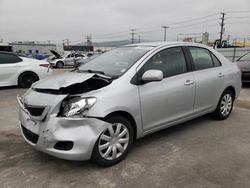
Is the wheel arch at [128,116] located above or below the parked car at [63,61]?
above

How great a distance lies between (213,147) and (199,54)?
1.65m

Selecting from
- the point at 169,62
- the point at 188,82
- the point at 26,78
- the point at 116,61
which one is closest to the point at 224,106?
the point at 188,82

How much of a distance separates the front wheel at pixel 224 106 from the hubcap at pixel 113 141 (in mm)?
2373

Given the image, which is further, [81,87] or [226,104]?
[226,104]

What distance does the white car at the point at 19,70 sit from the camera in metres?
8.41

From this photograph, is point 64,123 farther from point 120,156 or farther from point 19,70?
point 19,70

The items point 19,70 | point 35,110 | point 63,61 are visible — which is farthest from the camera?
point 63,61

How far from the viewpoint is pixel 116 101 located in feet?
9.54

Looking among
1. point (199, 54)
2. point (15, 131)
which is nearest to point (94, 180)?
point (15, 131)

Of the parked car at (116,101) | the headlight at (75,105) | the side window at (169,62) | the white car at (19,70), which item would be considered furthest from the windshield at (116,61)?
the white car at (19,70)

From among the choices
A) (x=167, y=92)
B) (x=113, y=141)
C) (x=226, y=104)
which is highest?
(x=167, y=92)

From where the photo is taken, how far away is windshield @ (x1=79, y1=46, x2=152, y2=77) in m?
3.41

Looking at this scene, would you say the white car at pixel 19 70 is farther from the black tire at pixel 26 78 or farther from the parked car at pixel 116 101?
the parked car at pixel 116 101

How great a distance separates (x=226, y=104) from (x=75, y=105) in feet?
10.7
